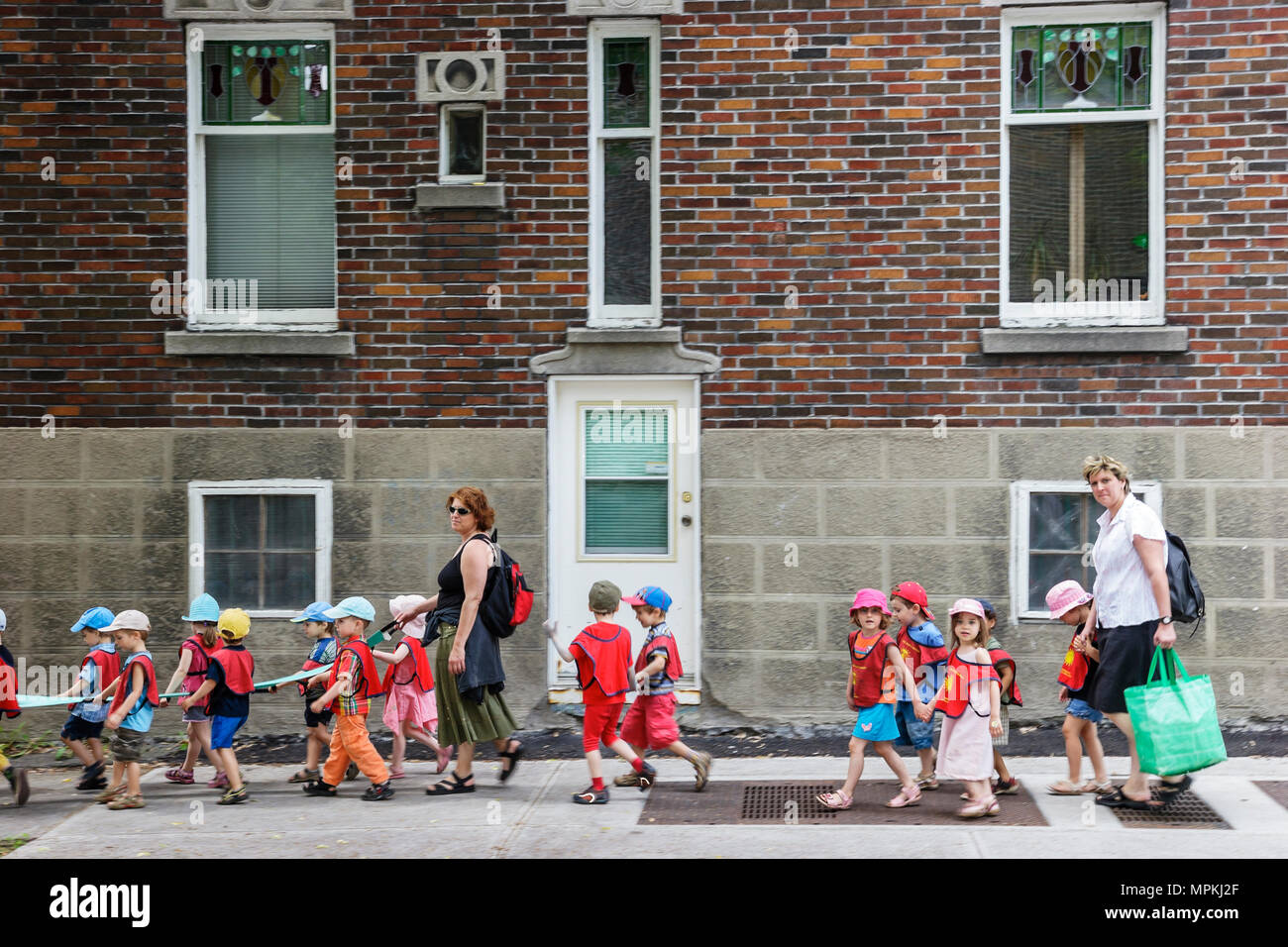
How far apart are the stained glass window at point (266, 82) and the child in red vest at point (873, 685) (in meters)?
5.23

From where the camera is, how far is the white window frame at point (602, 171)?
348 inches

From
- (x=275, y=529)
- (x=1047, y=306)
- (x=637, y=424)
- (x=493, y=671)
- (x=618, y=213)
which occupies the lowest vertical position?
(x=493, y=671)

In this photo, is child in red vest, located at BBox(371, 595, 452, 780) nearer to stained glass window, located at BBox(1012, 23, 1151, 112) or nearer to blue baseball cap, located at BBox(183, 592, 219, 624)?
blue baseball cap, located at BBox(183, 592, 219, 624)

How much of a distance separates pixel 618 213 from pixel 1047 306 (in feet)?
9.84

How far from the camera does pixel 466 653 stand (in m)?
7.17

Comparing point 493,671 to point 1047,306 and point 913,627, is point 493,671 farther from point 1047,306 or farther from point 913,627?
point 1047,306

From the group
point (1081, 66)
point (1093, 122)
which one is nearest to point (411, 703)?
point (1093, 122)

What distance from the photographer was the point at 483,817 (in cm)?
680

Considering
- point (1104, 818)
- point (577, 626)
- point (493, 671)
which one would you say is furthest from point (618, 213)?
point (1104, 818)

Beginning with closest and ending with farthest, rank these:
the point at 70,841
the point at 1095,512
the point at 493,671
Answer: the point at 70,841, the point at 493,671, the point at 1095,512

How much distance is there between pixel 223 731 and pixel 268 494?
2.21 meters

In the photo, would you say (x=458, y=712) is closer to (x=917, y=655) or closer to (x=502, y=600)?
(x=502, y=600)

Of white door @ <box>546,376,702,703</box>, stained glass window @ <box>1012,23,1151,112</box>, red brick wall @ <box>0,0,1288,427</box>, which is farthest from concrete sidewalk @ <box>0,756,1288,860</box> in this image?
stained glass window @ <box>1012,23,1151,112</box>

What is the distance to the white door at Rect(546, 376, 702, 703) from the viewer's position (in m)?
8.88
